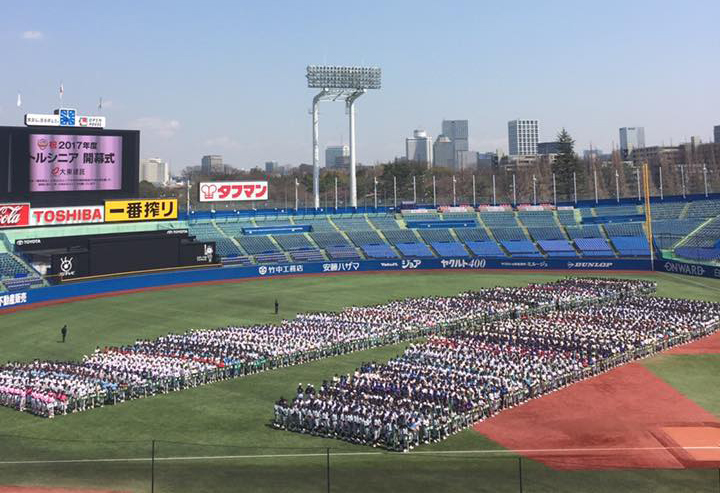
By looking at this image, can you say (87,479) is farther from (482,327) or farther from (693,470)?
(482,327)

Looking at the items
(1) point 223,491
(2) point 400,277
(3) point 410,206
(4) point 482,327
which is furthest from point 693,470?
(3) point 410,206

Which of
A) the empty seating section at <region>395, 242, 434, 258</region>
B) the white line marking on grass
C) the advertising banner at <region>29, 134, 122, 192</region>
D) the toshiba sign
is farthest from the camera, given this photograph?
the empty seating section at <region>395, 242, 434, 258</region>

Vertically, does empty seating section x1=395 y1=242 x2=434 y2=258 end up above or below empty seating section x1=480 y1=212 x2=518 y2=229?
below

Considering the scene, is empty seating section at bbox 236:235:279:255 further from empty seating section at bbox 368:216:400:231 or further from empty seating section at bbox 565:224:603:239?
empty seating section at bbox 565:224:603:239

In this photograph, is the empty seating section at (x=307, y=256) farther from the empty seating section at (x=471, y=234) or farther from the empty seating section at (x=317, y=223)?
the empty seating section at (x=471, y=234)

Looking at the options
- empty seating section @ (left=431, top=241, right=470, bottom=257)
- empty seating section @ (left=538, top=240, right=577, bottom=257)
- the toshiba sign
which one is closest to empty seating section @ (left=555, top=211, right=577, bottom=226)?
empty seating section @ (left=538, top=240, right=577, bottom=257)

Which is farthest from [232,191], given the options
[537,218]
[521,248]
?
[537,218]

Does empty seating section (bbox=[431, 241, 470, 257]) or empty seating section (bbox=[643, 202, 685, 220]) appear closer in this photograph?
empty seating section (bbox=[431, 241, 470, 257])

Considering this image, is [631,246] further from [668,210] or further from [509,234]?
[509,234]
